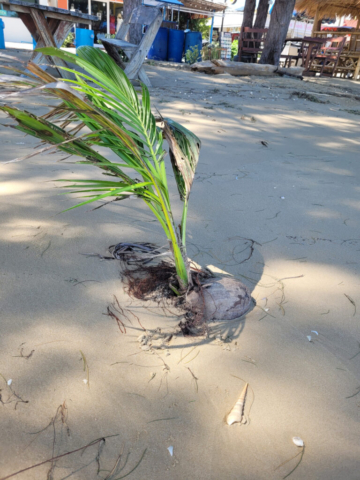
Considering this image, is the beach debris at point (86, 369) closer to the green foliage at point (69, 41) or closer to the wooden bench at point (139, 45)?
the wooden bench at point (139, 45)

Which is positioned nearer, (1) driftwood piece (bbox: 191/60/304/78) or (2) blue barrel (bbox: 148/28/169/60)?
(1) driftwood piece (bbox: 191/60/304/78)

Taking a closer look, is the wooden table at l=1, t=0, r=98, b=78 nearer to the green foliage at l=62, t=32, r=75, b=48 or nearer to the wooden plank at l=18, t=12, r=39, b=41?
the wooden plank at l=18, t=12, r=39, b=41

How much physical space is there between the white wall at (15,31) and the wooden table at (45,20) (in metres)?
12.5

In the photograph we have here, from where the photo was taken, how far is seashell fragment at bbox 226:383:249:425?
109cm

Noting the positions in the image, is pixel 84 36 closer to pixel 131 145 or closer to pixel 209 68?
pixel 209 68

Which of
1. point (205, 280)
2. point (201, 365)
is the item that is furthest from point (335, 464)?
point (205, 280)

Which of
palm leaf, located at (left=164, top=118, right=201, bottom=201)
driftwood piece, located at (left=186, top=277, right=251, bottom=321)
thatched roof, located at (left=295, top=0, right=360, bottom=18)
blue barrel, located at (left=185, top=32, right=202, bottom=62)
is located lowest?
driftwood piece, located at (left=186, top=277, right=251, bottom=321)

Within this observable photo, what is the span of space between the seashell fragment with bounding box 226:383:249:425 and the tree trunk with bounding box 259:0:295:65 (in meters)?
11.0

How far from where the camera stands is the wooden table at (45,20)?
200 inches

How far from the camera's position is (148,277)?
1623mm

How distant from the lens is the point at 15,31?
1612cm

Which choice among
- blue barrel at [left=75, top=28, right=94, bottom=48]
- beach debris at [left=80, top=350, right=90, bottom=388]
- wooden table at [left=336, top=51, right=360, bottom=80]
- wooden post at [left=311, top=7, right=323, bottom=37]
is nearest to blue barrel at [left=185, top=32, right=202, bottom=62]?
blue barrel at [left=75, top=28, right=94, bottom=48]

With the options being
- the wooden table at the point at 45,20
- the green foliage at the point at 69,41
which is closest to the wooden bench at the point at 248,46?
the wooden table at the point at 45,20

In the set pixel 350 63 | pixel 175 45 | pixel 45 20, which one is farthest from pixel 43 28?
pixel 350 63
